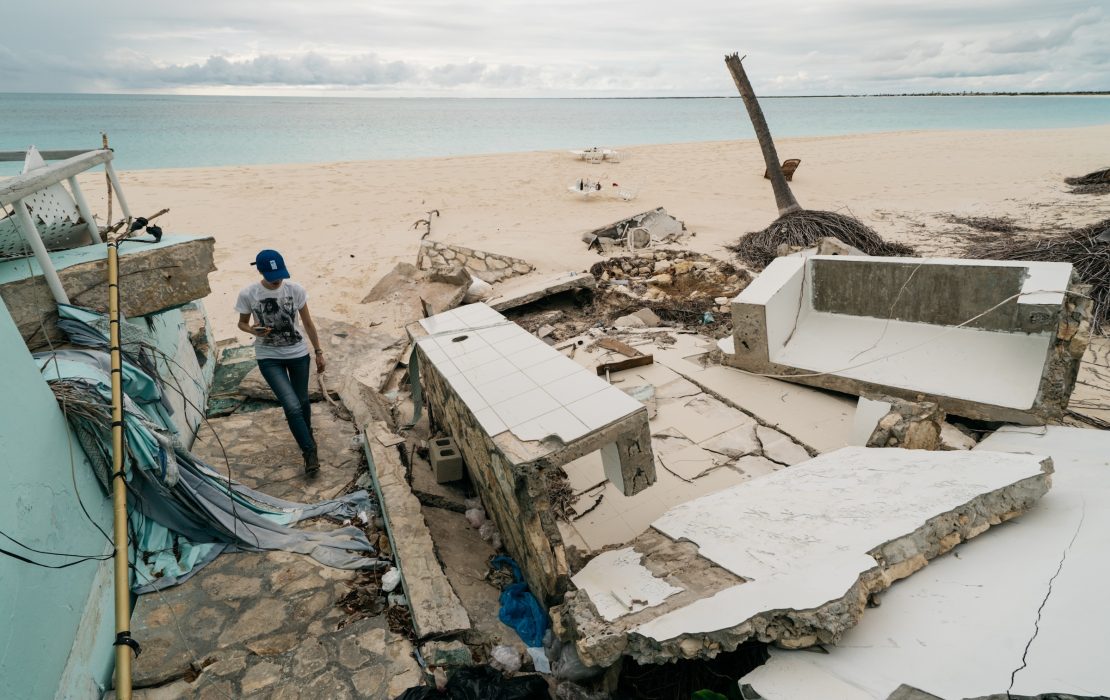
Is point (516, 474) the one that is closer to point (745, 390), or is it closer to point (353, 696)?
point (353, 696)

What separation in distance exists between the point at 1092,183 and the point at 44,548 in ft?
65.5

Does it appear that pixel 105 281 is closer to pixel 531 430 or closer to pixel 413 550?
pixel 413 550

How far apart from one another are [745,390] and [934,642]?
331 centimetres

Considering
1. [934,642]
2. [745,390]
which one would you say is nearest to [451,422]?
[745,390]

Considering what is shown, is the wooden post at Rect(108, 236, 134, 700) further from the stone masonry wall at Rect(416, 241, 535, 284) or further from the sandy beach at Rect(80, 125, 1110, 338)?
the stone masonry wall at Rect(416, 241, 535, 284)

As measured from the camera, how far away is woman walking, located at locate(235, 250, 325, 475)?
418 cm

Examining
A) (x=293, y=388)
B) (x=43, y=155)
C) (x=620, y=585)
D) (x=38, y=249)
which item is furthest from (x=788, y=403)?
(x=43, y=155)

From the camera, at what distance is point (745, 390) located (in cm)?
516

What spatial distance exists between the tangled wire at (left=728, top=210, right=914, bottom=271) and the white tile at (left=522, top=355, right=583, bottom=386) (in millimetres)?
6524

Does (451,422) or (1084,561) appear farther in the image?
(451,422)

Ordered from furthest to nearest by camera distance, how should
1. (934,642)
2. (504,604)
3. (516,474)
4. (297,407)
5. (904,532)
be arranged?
(297,407)
(504,604)
(516,474)
(904,532)
(934,642)

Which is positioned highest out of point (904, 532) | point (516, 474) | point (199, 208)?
point (199, 208)

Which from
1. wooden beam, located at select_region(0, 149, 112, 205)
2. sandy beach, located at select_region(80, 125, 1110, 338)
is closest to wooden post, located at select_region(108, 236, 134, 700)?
wooden beam, located at select_region(0, 149, 112, 205)

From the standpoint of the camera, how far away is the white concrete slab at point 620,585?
98.2 inches
